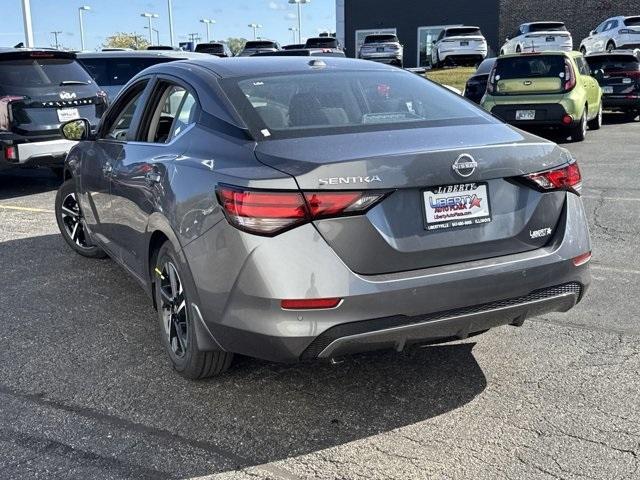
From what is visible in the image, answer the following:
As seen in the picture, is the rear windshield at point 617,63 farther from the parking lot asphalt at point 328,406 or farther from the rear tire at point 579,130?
the parking lot asphalt at point 328,406

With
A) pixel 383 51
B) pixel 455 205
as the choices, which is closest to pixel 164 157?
pixel 455 205

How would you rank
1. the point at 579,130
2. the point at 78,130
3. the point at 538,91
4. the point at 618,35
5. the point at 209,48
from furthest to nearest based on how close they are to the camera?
the point at 209,48
the point at 618,35
the point at 579,130
the point at 538,91
the point at 78,130

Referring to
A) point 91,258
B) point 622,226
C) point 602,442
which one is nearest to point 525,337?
point 602,442

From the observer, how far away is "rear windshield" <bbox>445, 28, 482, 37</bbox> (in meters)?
29.8

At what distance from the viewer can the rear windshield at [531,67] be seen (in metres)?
12.5

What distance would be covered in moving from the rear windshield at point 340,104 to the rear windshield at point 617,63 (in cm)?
1375

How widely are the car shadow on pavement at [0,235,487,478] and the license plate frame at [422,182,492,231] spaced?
92 cm

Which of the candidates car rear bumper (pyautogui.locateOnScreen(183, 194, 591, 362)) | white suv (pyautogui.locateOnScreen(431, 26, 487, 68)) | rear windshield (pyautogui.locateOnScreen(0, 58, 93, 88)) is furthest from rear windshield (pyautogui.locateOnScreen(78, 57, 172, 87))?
white suv (pyautogui.locateOnScreen(431, 26, 487, 68))

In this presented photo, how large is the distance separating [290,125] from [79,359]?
1847mm

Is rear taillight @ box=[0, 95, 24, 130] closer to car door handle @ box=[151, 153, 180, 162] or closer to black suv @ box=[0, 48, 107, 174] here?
black suv @ box=[0, 48, 107, 174]

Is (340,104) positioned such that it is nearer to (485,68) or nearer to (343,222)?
(343,222)

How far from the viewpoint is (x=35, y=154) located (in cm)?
909

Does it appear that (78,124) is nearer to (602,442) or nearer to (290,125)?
(290,125)

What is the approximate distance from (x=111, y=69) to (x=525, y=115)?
23.1 feet
